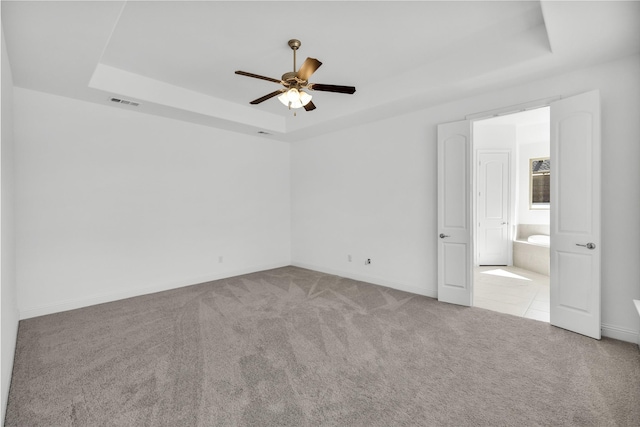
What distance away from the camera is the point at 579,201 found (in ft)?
10.2

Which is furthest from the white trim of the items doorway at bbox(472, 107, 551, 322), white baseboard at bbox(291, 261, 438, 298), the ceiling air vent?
the ceiling air vent

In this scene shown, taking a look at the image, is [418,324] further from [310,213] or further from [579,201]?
Result: [310,213]

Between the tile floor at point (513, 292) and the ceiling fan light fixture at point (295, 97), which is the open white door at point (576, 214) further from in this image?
the ceiling fan light fixture at point (295, 97)

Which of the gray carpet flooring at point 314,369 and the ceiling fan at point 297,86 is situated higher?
the ceiling fan at point 297,86

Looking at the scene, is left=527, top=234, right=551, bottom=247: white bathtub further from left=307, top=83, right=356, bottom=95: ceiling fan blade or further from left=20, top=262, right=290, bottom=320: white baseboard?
left=20, top=262, right=290, bottom=320: white baseboard

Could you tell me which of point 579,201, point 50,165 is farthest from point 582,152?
point 50,165

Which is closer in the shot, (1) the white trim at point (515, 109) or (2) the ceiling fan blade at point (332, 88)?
(2) the ceiling fan blade at point (332, 88)

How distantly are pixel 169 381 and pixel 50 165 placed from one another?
324 centimetres

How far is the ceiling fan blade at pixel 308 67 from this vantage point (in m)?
2.59

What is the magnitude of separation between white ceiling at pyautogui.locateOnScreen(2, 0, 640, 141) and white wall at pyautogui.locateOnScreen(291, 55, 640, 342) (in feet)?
0.80

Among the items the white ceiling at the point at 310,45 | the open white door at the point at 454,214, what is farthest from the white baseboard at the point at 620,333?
the white ceiling at the point at 310,45

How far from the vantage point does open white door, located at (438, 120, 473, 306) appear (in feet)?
13.0

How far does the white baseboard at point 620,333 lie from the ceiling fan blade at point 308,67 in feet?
12.3

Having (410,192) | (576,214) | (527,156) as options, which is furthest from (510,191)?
(576,214)
